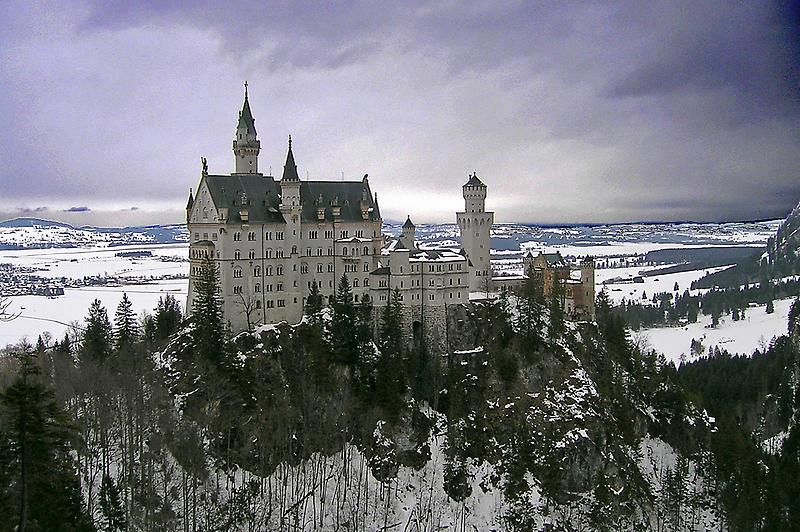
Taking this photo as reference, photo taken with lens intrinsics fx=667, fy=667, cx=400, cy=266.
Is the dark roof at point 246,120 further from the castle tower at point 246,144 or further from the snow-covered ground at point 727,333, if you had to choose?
the snow-covered ground at point 727,333

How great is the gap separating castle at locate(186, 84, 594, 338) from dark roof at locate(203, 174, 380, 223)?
0.35ft

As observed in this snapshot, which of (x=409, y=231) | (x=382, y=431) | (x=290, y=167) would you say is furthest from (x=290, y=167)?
(x=382, y=431)

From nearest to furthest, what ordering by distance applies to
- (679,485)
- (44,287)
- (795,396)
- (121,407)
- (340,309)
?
(121,407) → (679,485) → (340,309) → (795,396) → (44,287)

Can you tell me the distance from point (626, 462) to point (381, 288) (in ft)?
92.9

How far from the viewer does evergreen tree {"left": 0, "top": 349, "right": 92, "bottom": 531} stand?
28.6 meters

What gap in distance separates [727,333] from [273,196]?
10413cm

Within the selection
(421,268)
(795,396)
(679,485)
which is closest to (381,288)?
(421,268)

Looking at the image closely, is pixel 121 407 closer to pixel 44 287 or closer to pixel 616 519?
pixel 616 519

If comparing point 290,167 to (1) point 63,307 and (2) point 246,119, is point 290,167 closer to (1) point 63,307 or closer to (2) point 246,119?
(2) point 246,119

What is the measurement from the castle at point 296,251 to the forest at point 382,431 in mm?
3378

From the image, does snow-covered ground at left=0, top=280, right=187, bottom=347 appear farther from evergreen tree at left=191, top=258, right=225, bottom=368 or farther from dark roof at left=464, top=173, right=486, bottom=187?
dark roof at left=464, top=173, right=486, bottom=187

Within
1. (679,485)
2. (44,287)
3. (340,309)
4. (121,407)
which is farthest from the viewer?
(44,287)

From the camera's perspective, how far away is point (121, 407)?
2084 inches

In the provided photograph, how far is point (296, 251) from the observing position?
225 ft
